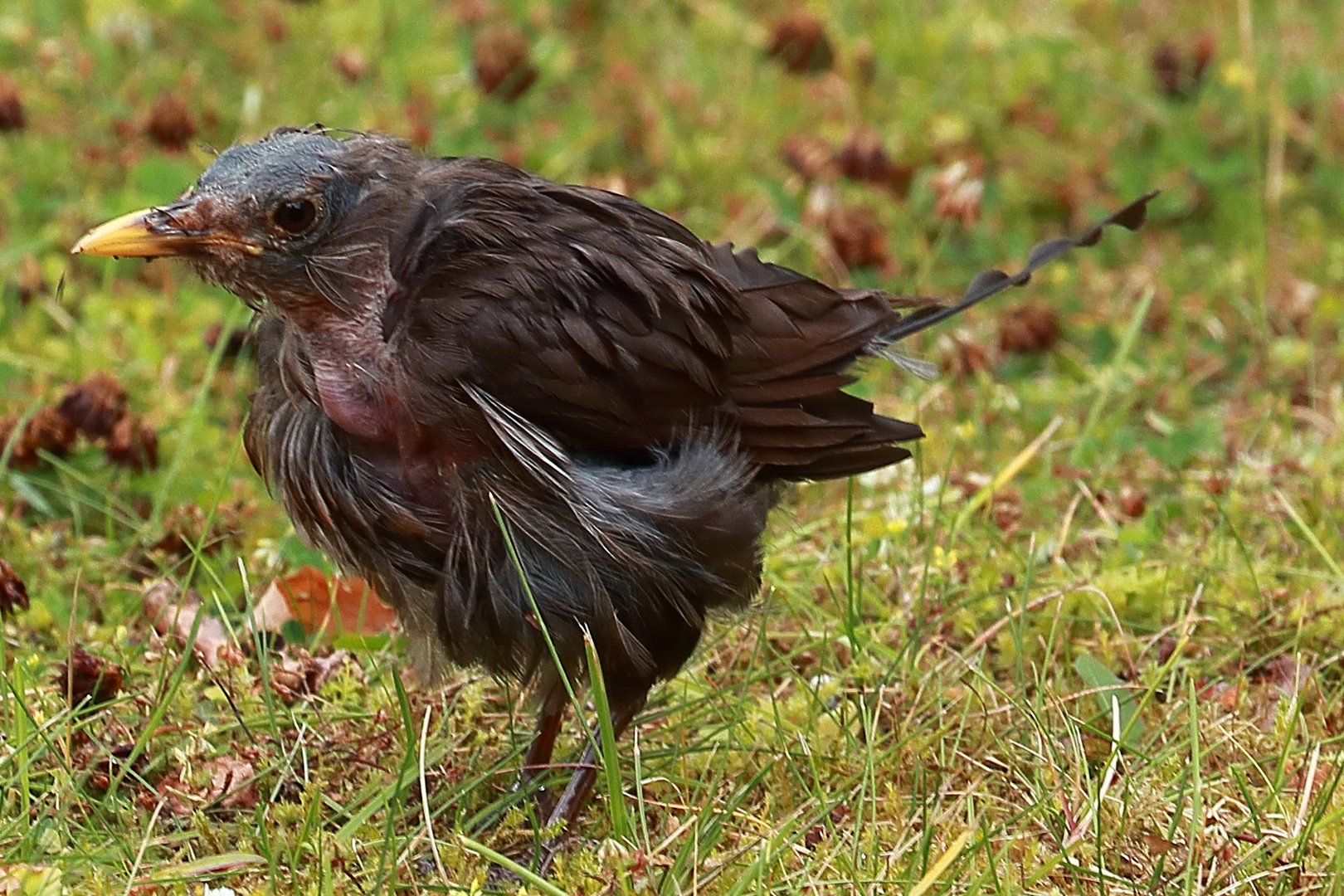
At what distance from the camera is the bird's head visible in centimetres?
290

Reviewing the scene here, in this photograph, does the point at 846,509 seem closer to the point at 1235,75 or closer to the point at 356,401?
the point at 356,401

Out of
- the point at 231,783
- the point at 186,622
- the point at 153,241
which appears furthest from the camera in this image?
the point at 186,622

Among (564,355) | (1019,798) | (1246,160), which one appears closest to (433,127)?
(1246,160)

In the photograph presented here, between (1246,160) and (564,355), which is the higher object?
(564,355)

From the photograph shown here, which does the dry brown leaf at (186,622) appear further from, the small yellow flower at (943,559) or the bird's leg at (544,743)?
the small yellow flower at (943,559)

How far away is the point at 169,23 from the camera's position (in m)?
6.20

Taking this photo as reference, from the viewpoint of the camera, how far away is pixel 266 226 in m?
2.93

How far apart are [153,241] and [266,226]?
19cm

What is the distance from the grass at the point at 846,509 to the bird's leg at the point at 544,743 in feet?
0.25

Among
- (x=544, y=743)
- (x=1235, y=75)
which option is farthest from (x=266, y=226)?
(x=1235, y=75)

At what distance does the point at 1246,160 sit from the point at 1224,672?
2.93 metres

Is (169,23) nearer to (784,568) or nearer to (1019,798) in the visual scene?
(784,568)

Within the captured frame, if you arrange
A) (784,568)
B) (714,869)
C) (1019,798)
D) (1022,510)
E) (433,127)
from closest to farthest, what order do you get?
1. (714,869)
2. (1019,798)
3. (784,568)
4. (1022,510)
5. (433,127)

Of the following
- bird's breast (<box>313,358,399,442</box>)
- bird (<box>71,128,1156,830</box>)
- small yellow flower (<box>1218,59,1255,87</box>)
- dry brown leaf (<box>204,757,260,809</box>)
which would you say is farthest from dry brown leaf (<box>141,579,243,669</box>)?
small yellow flower (<box>1218,59,1255,87</box>)
